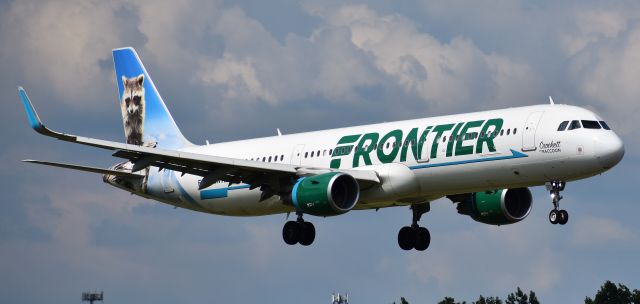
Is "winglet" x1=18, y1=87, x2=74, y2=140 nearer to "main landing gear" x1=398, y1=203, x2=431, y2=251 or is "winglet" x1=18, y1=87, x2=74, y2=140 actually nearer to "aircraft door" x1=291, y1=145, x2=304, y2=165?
"aircraft door" x1=291, y1=145, x2=304, y2=165

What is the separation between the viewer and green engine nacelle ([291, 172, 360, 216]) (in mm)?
66812

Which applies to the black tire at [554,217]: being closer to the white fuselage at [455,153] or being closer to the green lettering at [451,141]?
the white fuselage at [455,153]

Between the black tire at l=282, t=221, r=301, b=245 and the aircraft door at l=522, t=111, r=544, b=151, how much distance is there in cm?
1302

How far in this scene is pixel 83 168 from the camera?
74.5m

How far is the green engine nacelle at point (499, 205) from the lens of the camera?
7312 centimetres

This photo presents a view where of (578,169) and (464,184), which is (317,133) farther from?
(578,169)

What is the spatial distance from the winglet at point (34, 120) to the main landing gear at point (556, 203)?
63.7ft

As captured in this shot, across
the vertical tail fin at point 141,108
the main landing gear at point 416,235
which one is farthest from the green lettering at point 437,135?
the vertical tail fin at point 141,108

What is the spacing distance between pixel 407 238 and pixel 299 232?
574 cm

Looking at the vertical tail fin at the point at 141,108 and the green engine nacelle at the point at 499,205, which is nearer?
the green engine nacelle at the point at 499,205

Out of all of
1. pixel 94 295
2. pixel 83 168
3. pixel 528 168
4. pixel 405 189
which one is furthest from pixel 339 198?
pixel 94 295

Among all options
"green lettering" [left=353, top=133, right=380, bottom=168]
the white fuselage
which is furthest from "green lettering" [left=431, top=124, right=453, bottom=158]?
"green lettering" [left=353, top=133, right=380, bottom=168]

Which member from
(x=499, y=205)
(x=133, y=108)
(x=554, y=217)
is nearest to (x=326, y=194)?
(x=554, y=217)

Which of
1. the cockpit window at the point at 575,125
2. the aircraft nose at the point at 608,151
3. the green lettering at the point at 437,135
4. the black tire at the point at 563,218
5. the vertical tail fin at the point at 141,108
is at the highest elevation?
the vertical tail fin at the point at 141,108
